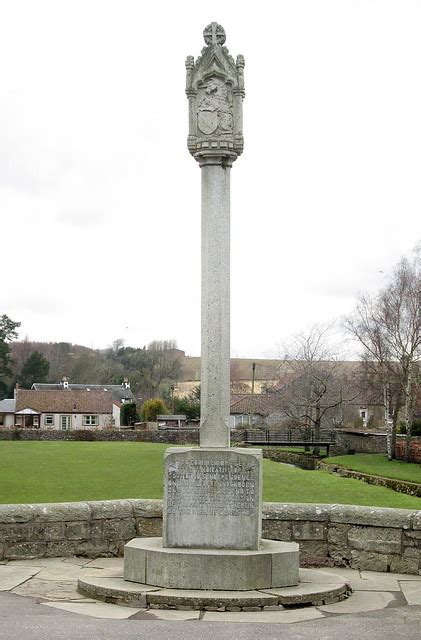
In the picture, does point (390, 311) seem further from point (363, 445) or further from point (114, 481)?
point (114, 481)

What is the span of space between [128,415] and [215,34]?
7485cm

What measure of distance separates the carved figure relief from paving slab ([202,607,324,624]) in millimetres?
5209

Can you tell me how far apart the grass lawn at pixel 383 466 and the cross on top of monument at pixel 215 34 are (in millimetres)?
27722

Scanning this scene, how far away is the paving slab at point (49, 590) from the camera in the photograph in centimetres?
830

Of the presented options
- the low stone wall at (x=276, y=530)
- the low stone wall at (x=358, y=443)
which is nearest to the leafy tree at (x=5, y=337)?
the low stone wall at (x=358, y=443)

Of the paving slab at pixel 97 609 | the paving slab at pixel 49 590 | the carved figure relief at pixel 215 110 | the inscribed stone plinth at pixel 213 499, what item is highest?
the carved figure relief at pixel 215 110

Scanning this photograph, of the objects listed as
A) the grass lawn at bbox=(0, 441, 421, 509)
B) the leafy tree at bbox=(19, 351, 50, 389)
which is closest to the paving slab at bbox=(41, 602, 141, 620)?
the grass lawn at bbox=(0, 441, 421, 509)

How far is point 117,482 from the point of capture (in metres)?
32.2

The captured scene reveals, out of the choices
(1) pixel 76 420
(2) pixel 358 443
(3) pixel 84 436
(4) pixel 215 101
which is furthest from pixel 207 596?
(1) pixel 76 420

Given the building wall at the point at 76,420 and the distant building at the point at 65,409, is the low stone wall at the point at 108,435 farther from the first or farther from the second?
the building wall at the point at 76,420

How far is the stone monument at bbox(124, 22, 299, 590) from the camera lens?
856 centimetres

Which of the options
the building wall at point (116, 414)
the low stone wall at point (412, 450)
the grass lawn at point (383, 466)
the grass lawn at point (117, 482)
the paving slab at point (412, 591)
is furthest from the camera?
the building wall at point (116, 414)

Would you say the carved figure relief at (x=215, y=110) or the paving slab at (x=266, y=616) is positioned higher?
the carved figure relief at (x=215, y=110)

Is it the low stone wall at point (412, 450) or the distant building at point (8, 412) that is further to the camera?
the distant building at point (8, 412)
